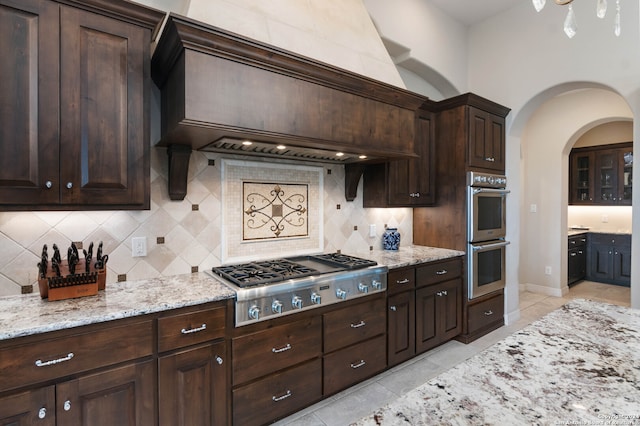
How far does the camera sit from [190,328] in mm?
1739

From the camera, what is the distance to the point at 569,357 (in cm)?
106

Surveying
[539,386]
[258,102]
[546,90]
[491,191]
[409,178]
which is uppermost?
[546,90]

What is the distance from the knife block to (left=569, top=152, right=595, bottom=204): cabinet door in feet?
24.7

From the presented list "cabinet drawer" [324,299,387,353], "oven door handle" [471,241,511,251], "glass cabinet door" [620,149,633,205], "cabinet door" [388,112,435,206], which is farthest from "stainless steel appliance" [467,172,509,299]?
"glass cabinet door" [620,149,633,205]

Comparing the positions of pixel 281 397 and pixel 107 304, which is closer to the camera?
pixel 107 304

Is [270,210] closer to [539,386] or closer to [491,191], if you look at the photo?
[539,386]

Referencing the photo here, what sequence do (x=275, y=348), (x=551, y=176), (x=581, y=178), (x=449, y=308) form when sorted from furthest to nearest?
1. (x=581, y=178)
2. (x=551, y=176)
3. (x=449, y=308)
4. (x=275, y=348)

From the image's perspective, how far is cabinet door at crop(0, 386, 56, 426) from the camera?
1.33m

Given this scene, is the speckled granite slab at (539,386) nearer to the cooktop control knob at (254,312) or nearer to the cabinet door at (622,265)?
the cooktop control knob at (254,312)

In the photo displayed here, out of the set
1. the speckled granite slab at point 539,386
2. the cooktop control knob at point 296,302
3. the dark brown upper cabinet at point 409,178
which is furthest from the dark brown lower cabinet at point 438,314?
the speckled granite slab at point 539,386

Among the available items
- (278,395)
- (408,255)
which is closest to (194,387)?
(278,395)

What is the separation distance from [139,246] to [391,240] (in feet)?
7.76

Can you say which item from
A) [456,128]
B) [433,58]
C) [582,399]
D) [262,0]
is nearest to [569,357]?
[582,399]

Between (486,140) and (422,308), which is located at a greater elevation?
(486,140)
